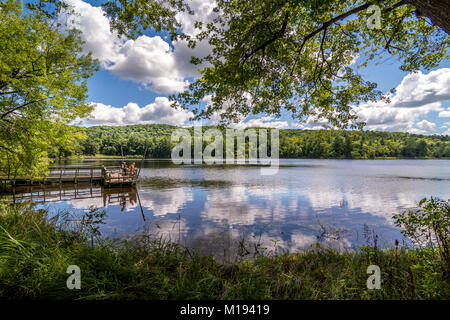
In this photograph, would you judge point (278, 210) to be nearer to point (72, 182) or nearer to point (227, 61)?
point (227, 61)

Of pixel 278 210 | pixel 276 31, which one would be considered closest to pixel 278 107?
pixel 276 31

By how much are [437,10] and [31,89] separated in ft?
36.1

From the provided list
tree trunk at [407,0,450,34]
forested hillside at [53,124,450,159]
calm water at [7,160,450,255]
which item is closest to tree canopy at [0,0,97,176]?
calm water at [7,160,450,255]

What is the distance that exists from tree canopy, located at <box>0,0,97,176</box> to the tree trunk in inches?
391

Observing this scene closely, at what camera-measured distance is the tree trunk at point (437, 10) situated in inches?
112

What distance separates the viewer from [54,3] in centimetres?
451

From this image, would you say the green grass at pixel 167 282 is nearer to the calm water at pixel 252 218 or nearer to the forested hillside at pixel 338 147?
the calm water at pixel 252 218

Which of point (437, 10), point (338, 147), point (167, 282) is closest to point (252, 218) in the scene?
point (167, 282)

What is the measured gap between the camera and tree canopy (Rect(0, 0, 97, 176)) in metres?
6.64

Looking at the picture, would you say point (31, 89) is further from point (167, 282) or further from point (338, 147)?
point (338, 147)

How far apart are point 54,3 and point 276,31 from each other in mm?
5571

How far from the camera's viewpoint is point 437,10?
2926 millimetres

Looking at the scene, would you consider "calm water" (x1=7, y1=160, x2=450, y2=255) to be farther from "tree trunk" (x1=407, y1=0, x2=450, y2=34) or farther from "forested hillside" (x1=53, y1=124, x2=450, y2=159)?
"forested hillside" (x1=53, y1=124, x2=450, y2=159)
